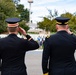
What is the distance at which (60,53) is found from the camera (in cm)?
570

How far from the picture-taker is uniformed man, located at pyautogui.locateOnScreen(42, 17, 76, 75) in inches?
222

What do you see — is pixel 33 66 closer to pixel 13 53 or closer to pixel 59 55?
pixel 59 55

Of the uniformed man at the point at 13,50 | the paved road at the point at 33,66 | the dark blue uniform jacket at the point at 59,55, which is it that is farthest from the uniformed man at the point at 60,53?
the paved road at the point at 33,66

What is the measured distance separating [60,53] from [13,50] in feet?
2.44

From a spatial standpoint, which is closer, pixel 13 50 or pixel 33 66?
pixel 13 50

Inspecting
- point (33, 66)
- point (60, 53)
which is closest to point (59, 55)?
point (60, 53)

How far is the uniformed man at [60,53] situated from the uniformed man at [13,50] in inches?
10.6

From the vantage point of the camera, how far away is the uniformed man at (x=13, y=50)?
217 inches

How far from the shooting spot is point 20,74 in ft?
18.2

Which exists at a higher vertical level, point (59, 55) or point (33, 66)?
point (59, 55)

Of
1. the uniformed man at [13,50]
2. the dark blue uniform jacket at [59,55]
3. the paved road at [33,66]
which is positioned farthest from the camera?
the paved road at [33,66]

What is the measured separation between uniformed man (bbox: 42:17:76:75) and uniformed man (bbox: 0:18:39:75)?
27 cm

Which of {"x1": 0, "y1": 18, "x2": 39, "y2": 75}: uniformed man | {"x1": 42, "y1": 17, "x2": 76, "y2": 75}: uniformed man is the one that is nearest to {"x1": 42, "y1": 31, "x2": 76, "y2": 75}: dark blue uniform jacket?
{"x1": 42, "y1": 17, "x2": 76, "y2": 75}: uniformed man

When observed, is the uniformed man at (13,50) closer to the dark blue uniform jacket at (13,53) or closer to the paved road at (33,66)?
the dark blue uniform jacket at (13,53)
